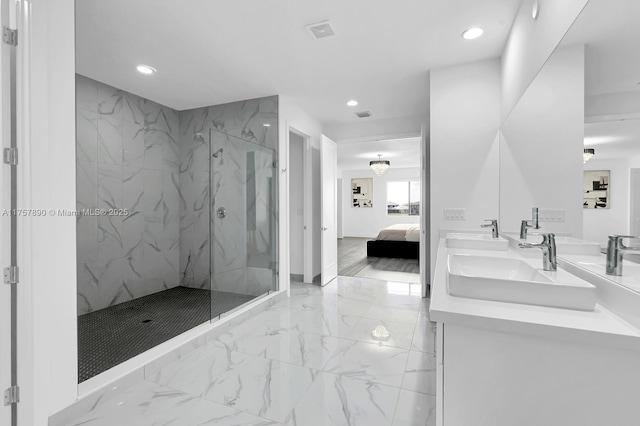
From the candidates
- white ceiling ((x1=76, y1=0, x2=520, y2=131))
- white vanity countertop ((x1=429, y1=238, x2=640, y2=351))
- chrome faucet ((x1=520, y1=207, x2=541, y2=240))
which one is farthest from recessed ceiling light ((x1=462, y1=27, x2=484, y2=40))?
white vanity countertop ((x1=429, y1=238, x2=640, y2=351))

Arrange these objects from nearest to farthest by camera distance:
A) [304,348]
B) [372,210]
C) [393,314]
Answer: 1. [304,348]
2. [393,314]
3. [372,210]

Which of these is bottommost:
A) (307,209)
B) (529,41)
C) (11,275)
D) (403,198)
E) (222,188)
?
(11,275)

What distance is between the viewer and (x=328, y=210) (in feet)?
14.6

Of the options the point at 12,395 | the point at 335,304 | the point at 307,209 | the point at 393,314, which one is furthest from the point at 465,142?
the point at 12,395

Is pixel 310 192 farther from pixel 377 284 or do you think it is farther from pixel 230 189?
pixel 377 284

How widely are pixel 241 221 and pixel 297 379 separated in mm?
1885

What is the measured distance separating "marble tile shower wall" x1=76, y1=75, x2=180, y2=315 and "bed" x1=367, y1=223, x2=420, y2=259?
4.09 meters

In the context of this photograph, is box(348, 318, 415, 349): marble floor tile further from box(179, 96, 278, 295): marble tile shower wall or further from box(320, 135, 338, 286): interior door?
box(320, 135, 338, 286): interior door

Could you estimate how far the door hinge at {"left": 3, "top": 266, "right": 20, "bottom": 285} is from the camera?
4.43 feet

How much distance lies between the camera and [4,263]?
1346 mm

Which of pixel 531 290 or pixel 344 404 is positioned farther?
pixel 344 404

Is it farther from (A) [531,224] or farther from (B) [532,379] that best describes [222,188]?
(B) [532,379]

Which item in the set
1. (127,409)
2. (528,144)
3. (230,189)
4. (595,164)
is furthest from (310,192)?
(595,164)

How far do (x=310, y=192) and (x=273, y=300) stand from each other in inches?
66.7
